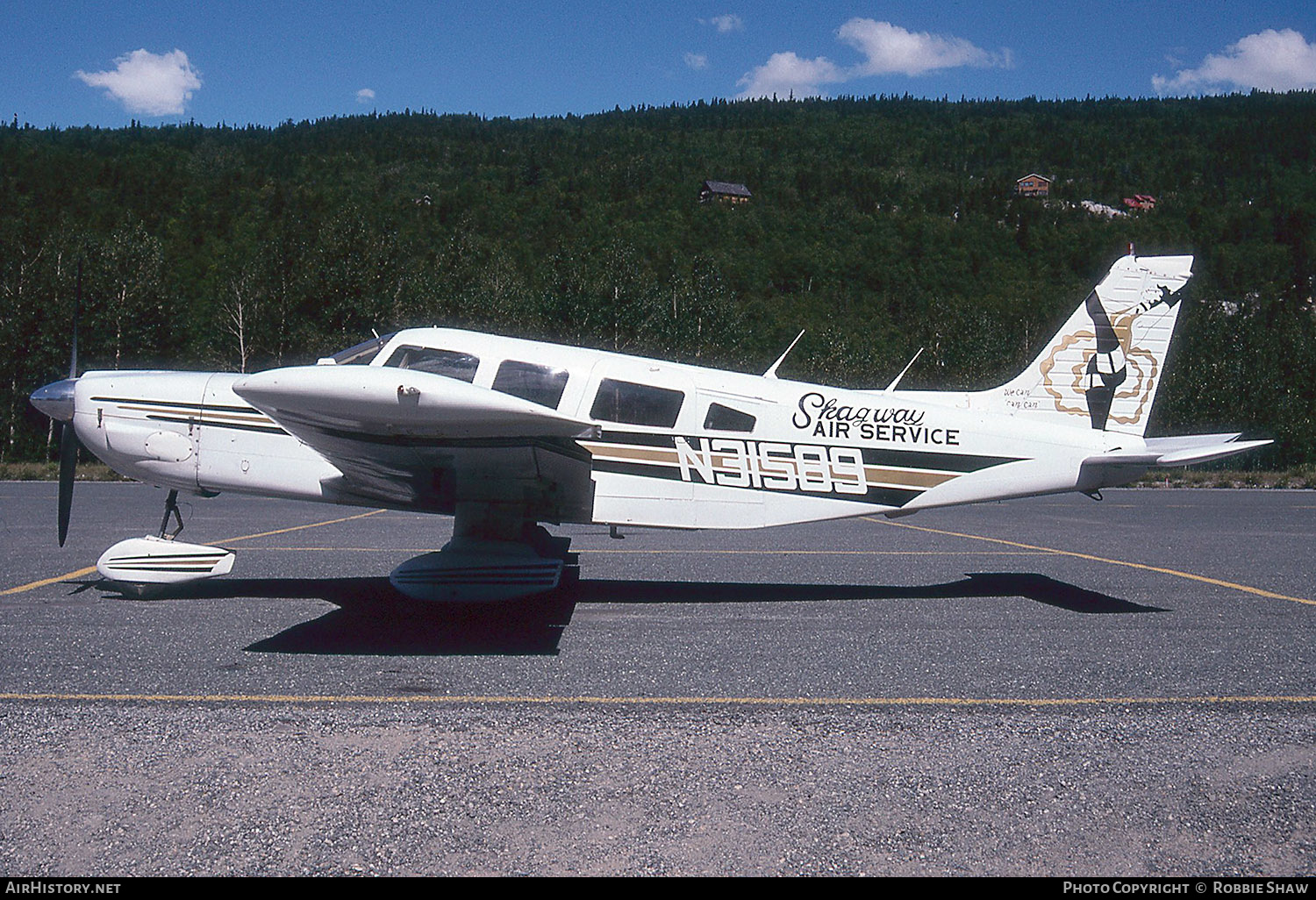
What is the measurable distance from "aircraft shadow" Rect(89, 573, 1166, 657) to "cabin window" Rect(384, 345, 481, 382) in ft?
6.24

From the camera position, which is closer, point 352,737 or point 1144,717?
point 352,737

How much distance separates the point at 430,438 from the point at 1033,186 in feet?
513

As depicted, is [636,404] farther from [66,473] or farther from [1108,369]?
[66,473]

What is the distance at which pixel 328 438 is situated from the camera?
20.1 feet

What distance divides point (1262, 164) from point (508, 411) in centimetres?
17427

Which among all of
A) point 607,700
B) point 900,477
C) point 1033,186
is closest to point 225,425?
point 607,700

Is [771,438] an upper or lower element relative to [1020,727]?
upper

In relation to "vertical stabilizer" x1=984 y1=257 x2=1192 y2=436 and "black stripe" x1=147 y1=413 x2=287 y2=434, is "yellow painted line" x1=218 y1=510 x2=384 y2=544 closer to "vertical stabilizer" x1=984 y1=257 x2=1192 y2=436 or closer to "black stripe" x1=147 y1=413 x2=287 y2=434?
"black stripe" x1=147 y1=413 x2=287 y2=434

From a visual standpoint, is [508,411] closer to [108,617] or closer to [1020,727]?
[1020,727]

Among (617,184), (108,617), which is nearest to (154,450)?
(108,617)

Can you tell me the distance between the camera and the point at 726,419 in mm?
7430

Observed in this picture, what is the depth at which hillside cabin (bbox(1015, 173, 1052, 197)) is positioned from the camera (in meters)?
140

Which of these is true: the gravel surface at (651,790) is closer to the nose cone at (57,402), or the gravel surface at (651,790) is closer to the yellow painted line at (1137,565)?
the nose cone at (57,402)

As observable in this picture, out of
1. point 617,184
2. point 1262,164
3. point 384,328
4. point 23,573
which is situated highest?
point 1262,164
